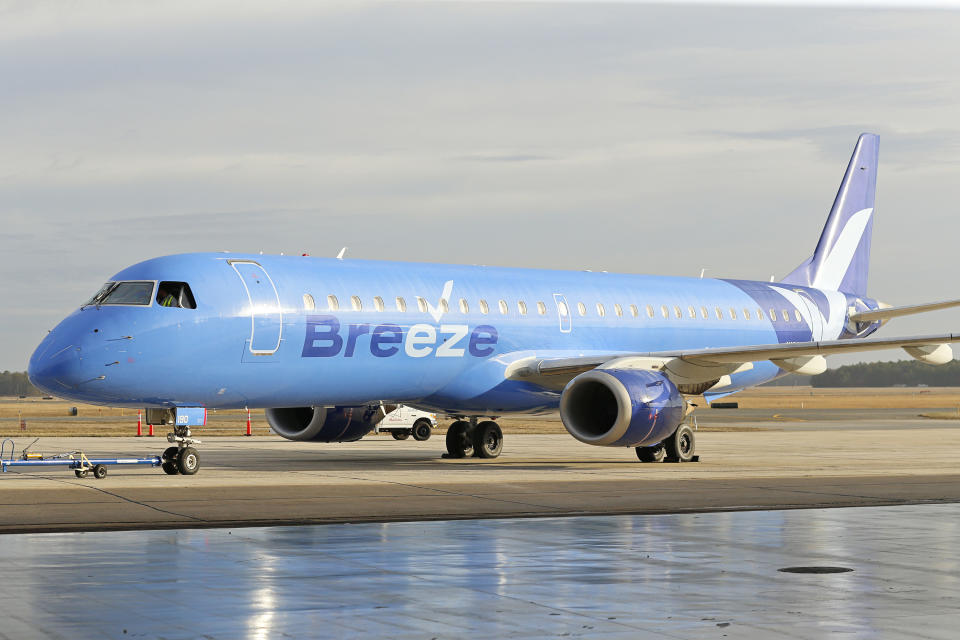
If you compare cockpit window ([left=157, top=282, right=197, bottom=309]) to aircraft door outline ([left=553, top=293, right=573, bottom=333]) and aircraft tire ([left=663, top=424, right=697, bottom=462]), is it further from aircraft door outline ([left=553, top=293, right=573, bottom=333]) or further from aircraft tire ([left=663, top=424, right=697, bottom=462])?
aircraft tire ([left=663, top=424, right=697, bottom=462])

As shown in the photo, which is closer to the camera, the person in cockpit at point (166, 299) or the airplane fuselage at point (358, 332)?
the airplane fuselage at point (358, 332)

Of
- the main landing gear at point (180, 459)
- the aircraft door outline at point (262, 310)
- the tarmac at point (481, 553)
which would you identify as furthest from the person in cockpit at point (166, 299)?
the tarmac at point (481, 553)

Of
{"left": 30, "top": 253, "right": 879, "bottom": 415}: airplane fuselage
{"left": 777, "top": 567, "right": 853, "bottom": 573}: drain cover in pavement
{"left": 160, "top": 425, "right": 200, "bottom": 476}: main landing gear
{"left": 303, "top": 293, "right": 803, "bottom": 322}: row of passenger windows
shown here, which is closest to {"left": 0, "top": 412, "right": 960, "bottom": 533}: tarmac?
{"left": 160, "top": 425, "right": 200, "bottom": 476}: main landing gear

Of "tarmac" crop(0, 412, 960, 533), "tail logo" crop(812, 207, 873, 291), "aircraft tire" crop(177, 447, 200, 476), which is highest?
"tail logo" crop(812, 207, 873, 291)

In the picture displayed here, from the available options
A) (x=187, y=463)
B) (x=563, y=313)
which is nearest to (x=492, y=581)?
(x=187, y=463)

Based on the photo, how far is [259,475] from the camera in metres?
24.0

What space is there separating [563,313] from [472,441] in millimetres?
3698

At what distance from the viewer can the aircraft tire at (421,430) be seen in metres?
41.9

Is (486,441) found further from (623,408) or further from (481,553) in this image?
(481,553)

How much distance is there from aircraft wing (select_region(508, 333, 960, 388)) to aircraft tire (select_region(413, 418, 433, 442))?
13.4m

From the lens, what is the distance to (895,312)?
35.2 meters

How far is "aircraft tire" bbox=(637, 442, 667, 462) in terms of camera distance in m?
28.9

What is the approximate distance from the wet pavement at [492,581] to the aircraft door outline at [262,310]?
30.3ft

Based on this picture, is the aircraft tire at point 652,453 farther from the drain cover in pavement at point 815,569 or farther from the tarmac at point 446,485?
the drain cover in pavement at point 815,569
